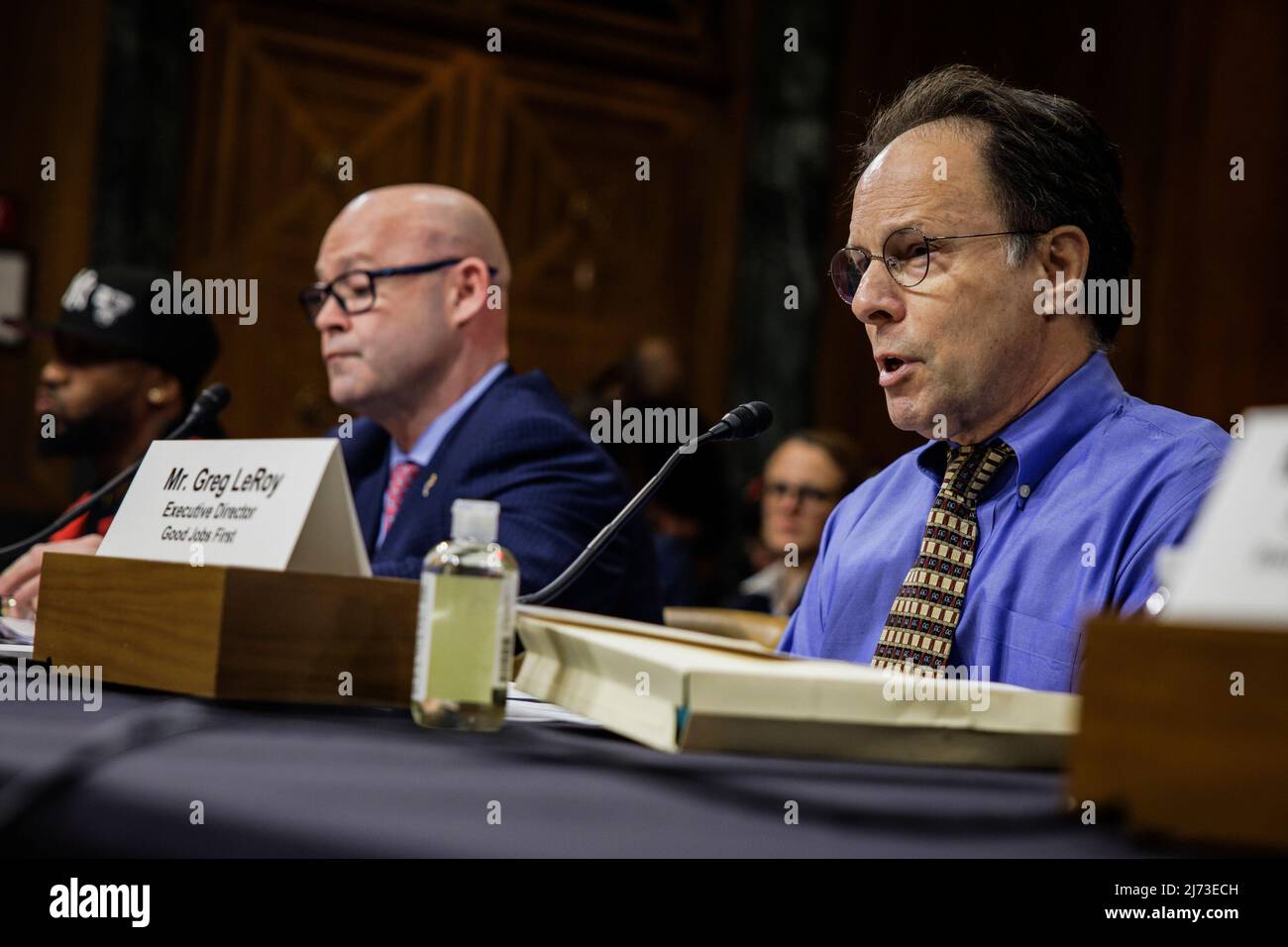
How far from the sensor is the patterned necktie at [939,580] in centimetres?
156

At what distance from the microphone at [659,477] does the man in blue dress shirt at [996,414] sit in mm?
163

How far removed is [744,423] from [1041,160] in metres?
0.48

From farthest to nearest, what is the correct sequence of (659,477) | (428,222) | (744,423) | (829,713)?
(428,222)
(744,423)
(659,477)
(829,713)

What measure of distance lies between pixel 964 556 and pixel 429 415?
4.58 feet

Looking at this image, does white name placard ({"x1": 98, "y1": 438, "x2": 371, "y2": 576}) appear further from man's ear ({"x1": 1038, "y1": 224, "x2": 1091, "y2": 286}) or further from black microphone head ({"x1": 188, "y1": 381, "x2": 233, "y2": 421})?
man's ear ({"x1": 1038, "y1": 224, "x2": 1091, "y2": 286})

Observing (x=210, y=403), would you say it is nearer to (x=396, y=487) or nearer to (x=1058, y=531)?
(x=396, y=487)

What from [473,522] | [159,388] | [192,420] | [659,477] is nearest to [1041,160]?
[659,477]

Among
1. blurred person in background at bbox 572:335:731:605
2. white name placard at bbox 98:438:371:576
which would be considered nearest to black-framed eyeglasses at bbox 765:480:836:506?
blurred person in background at bbox 572:335:731:605

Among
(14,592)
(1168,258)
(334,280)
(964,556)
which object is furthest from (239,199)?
(964,556)

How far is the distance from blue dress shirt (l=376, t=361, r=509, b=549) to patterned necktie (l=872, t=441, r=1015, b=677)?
3.97 feet

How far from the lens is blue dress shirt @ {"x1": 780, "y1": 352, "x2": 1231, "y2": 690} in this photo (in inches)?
60.3

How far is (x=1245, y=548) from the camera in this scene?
0.65 metres

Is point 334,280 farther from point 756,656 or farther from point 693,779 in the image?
point 693,779

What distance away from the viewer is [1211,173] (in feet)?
15.8
